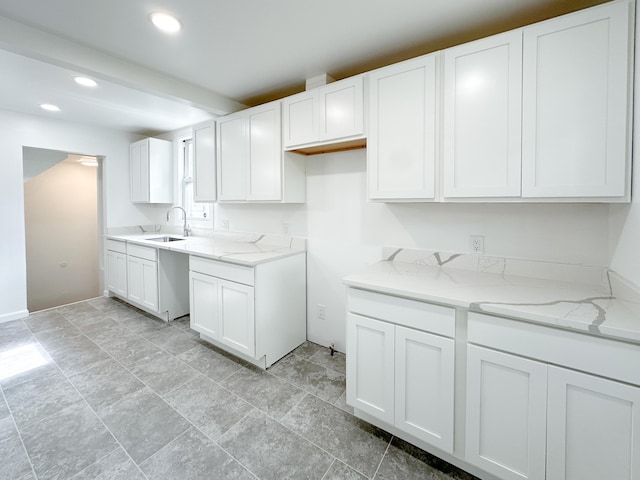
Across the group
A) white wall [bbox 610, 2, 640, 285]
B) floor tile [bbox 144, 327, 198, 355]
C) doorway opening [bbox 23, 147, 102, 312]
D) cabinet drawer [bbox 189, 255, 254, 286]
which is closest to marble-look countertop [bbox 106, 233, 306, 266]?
cabinet drawer [bbox 189, 255, 254, 286]

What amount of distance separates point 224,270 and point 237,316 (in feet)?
1.29

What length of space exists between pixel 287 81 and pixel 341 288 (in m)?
1.85

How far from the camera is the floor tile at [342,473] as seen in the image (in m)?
1.37

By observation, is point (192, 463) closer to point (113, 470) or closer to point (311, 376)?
point (113, 470)

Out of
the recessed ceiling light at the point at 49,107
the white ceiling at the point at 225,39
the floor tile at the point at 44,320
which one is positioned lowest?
the floor tile at the point at 44,320

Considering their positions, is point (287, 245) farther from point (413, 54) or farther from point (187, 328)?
point (413, 54)

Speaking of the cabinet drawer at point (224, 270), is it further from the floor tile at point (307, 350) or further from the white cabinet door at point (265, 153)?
the floor tile at point (307, 350)

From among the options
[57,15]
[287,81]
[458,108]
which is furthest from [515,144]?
[57,15]

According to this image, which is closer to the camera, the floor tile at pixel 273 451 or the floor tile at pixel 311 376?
the floor tile at pixel 273 451

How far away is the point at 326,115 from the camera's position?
6.86 ft

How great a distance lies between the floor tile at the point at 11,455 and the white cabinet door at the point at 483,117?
265 cm

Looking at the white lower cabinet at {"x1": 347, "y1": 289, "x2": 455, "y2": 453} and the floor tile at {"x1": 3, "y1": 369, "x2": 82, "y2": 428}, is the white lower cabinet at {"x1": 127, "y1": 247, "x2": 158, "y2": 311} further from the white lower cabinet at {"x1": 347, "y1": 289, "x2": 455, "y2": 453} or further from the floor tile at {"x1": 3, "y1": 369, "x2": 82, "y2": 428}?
the white lower cabinet at {"x1": 347, "y1": 289, "x2": 455, "y2": 453}

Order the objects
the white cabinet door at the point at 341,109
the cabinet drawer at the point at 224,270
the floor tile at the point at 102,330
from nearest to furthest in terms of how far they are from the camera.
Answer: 1. the white cabinet door at the point at 341,109
2. the cabinet drawer at the point at 224,270
3. the floor tile at the point at 102,330

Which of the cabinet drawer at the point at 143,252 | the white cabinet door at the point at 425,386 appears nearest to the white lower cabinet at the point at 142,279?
the cabinet drawer at the point at 143,252
